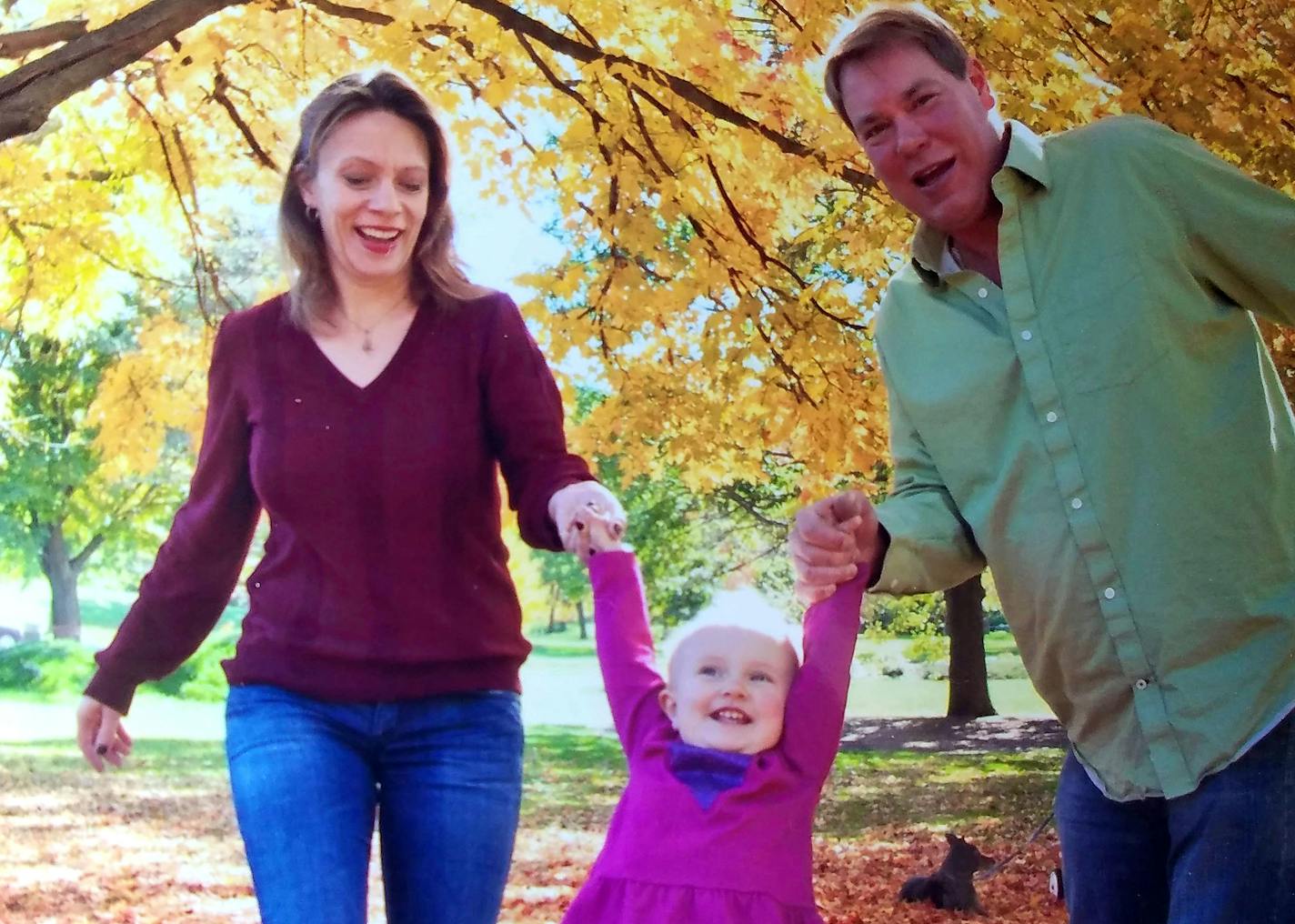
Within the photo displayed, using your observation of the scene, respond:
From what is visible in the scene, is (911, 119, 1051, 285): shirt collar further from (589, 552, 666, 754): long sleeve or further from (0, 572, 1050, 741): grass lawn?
(0, 572, 1050, 741): grass lawn

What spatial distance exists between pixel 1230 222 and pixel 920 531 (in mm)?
431

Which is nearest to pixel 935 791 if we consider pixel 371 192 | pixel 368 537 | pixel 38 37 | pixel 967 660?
pixel 967 660

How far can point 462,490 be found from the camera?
1374 millimetres

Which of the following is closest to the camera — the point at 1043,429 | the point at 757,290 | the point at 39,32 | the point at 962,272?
the point at 1043,429

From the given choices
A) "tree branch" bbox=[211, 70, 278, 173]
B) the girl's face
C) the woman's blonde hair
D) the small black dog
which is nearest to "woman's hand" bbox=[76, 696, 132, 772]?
the woman's blonde hair

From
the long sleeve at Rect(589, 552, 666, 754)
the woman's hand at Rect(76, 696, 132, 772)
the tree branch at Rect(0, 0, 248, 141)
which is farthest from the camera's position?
the tree branch at Rect(0, 0, 248, 141)

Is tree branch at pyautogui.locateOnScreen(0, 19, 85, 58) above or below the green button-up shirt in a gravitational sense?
above

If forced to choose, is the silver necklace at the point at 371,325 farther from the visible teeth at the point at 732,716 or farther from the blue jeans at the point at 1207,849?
the blue jeans at the point at 1207,849

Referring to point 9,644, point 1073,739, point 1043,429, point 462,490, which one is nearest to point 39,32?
point 9,644

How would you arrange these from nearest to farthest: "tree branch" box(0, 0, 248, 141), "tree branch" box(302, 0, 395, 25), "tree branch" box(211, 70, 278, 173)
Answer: "tree branch" box(0, 0, 248, 141) → "tree branch" box(302, 0, 395, 25) → "tree branch" box(211, 70, 278, 173)

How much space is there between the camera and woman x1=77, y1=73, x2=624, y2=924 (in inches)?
51.3

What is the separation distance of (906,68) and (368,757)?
0.96 m

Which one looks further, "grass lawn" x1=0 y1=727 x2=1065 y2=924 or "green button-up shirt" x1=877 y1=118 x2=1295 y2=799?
"grass lawn" x1=0 y1=727 x2=1065 y2=924

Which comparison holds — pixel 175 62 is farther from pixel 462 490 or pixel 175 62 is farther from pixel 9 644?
pixel 462 490
